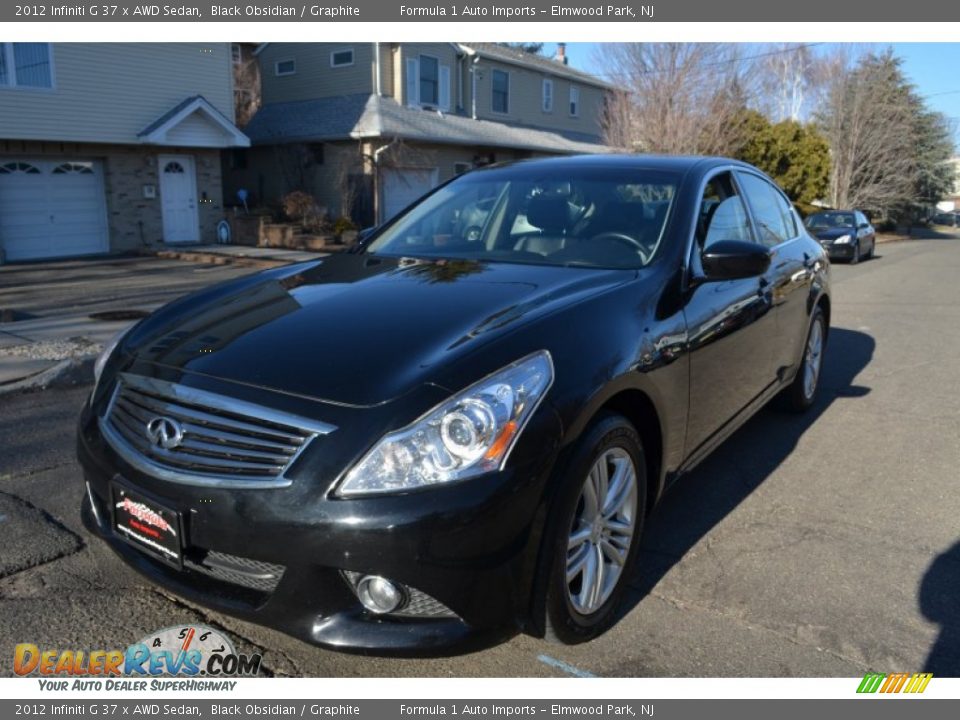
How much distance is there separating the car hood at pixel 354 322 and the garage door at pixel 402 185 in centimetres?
1926

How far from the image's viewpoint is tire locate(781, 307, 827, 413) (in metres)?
5.57

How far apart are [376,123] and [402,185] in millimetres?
2360

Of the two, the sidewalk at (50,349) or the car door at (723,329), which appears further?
the sidewalk at (50,349)

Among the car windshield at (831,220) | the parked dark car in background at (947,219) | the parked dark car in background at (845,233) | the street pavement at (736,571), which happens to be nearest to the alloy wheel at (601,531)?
the street pavement at (736,571)

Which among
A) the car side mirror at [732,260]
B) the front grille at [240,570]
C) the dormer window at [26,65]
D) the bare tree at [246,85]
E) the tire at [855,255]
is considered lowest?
the tire at [855,255]

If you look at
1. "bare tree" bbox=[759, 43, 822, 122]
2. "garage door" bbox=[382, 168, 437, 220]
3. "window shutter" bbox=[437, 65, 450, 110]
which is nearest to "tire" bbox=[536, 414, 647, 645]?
"garage door" bbox=[382, 168, 437, 220]

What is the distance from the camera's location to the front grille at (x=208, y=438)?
2.35 meters

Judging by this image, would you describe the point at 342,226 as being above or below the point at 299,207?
below

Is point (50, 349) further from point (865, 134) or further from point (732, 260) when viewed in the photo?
point (865, 134)

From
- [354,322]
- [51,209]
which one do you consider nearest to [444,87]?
[51,209]

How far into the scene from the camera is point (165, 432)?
255 cm

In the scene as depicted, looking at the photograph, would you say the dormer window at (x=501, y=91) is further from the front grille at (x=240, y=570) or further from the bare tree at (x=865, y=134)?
the front grille at (x=240, y=570)

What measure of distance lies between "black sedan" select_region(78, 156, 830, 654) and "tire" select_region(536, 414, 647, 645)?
0.04ft

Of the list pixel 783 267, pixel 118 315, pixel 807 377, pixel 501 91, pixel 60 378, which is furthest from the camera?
pixel 501 91
